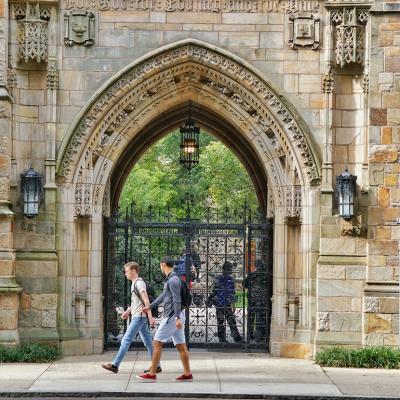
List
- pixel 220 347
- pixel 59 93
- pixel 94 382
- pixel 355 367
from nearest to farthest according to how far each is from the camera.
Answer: pixel 94 382 < pixel 355 367 < pixel 59 93 < pixel 220 347

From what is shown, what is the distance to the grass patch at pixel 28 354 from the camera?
1638cm

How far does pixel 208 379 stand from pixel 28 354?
3259 mm

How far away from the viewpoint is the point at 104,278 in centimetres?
1920

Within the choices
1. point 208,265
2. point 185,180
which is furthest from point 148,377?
point 185,180

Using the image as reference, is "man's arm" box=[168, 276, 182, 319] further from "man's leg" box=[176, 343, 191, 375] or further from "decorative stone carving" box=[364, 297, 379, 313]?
"decorative stone carving" box=[364, 297, 379, 313]

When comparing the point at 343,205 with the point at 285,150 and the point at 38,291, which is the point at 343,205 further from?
the point at 38,291

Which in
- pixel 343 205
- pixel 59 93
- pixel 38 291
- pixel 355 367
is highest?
pixel 59 93

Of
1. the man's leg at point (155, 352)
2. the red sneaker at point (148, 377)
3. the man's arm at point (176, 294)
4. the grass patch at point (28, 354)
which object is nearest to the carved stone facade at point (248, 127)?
the grass patch at point (28, 354)

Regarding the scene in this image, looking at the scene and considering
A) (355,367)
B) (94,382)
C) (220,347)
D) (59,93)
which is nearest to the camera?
(94,382)

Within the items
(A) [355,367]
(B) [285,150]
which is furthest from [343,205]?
(A) [355,367]

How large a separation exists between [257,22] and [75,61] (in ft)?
9.93

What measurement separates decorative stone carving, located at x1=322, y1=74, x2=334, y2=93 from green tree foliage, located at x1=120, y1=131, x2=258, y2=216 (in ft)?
66.6

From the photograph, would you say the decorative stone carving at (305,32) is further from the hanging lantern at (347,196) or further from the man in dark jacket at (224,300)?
the man in dark jacket at (224,300)

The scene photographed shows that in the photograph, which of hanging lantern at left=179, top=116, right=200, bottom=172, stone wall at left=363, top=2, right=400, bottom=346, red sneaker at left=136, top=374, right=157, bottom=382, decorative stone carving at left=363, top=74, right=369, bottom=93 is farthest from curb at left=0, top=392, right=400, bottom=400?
hanging lantern at left=179, top=116, right=200, bottom=172
